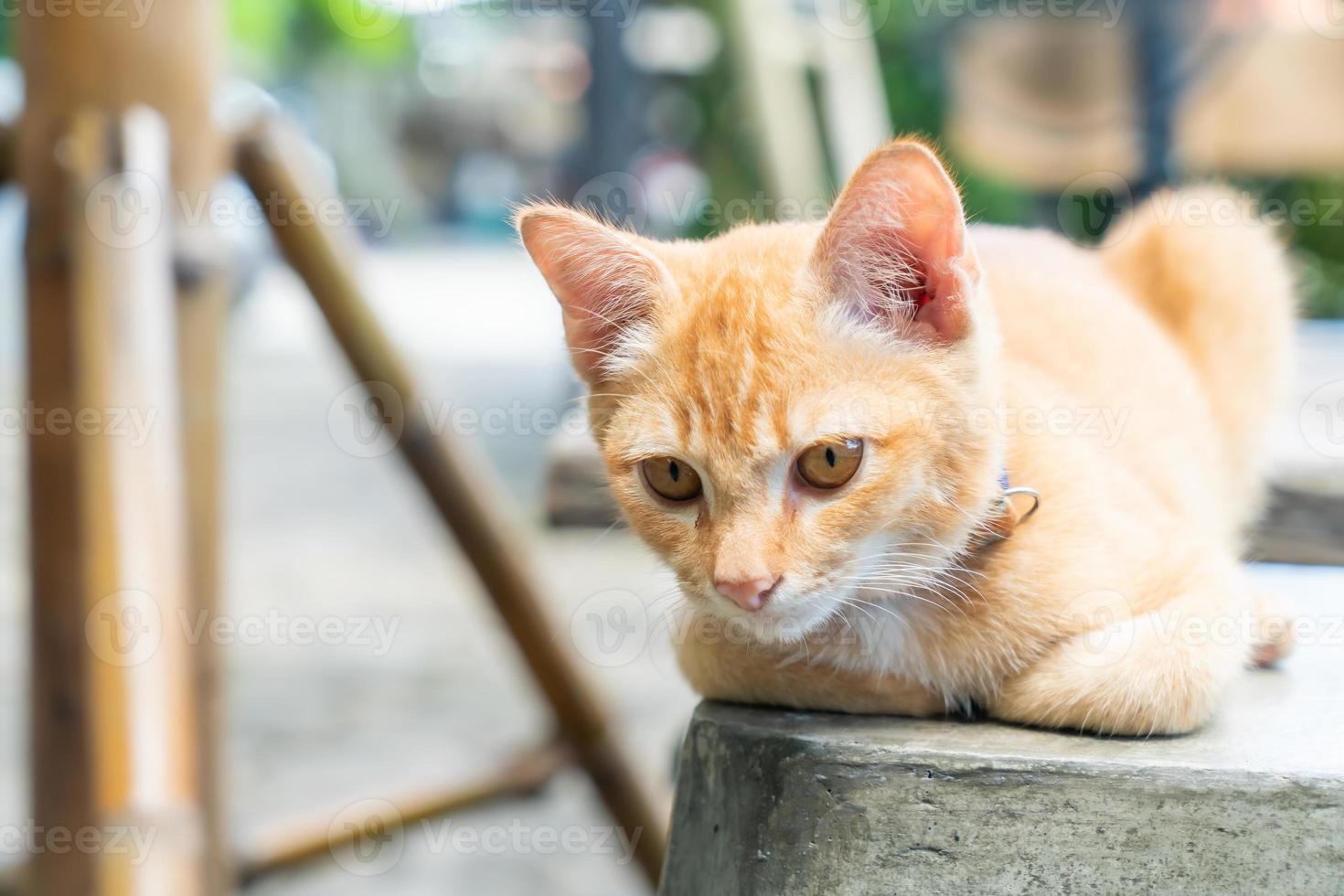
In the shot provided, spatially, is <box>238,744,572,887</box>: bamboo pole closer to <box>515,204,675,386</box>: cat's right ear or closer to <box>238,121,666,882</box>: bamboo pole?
<box>238,121,666,882</box>: bamboo pole

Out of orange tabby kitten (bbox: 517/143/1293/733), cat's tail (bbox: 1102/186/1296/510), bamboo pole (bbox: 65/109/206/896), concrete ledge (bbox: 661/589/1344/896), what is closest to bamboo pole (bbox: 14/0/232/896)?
bamboo pole (bbox: 65/109/206/896)

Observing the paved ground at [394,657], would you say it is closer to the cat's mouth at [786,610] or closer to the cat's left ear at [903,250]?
the cat's mouth at [786,610]

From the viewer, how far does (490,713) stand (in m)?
4.46

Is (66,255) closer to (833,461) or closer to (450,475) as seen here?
(450,475)

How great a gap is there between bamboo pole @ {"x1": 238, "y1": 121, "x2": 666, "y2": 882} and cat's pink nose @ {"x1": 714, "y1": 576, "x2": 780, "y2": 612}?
5.06ft

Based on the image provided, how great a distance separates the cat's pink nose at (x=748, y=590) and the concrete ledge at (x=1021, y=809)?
0.21m

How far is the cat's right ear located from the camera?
4.54 ft

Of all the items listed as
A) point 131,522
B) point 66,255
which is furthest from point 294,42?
point 131,522

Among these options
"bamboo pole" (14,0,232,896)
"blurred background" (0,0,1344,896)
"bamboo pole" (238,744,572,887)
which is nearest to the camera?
"bamboo pole" (14,0,232,896)

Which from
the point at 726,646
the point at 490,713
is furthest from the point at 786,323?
the point at 490,713

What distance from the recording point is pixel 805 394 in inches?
50.0

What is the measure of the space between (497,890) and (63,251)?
2214 mm

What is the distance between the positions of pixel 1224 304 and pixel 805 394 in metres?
1.19

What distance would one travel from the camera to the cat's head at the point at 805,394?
1.25 meters
